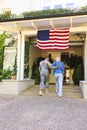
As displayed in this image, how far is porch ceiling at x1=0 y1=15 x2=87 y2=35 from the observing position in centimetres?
1171

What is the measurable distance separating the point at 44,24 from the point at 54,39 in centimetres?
100

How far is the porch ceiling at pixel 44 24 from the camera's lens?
11711 millimetres

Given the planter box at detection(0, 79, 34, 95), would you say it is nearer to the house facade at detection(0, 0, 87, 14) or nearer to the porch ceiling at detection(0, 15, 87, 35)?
the porch ceiling at detection(0, 15, 87, 35)

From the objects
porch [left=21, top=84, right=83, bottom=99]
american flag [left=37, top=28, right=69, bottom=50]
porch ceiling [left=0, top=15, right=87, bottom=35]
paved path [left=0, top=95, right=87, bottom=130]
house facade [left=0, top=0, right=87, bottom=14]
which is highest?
house facade [left=0, top=0, right=87, bottom=14]

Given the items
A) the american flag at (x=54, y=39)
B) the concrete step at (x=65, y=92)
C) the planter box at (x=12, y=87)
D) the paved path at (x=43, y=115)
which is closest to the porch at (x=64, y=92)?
the concrete step at (x=65, y=92)

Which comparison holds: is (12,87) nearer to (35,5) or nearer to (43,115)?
(43,115)

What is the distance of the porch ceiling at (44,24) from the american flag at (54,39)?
0.34m

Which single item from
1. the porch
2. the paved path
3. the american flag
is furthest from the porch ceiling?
the paved path

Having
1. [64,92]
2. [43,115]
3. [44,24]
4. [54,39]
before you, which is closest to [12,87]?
[64,92]

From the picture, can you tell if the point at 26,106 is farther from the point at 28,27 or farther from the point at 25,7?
the point at 25,7

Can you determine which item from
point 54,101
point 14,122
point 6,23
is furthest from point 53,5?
point 14,122

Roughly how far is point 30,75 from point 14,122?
8260mm

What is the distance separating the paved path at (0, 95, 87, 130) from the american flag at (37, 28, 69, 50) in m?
3.55

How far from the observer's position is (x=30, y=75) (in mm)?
15148
